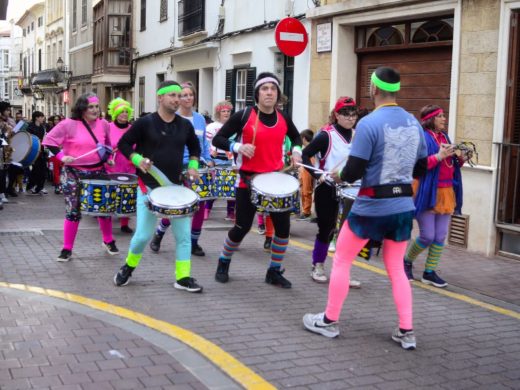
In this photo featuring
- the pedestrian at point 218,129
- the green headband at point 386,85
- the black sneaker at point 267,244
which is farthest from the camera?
the pedestrian at point 218,129

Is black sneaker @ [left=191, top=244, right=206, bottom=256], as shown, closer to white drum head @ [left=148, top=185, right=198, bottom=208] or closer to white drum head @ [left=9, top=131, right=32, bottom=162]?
white drum head @ [left=148, top=185, right=198, bottom=208]

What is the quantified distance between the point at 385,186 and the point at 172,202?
198 centimetres

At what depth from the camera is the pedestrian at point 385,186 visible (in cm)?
495

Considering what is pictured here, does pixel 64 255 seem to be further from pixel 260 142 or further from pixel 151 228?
pixel 260 142

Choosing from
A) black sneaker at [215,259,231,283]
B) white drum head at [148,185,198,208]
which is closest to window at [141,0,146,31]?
black sneaker at [215,259,231,283]

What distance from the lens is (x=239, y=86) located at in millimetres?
17016

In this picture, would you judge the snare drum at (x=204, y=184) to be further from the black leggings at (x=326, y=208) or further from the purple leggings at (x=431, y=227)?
the purple leggings at (x=431, y=227)

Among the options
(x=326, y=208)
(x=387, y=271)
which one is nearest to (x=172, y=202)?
(x=326, y=208)

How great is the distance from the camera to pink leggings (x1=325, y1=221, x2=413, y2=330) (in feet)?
16.9

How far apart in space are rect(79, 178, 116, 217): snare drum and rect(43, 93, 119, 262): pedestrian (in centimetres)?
14

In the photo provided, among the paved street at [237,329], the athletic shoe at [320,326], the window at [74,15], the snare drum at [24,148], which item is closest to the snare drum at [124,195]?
the paved street at [237,329]

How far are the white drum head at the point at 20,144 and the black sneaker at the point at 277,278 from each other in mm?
8294

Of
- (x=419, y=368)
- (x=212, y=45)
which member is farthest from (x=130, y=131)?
(x=212, y=45)

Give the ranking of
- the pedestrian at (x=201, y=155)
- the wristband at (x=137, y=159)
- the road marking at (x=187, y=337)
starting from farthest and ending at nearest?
the pedestrian at (x=201, y=155)
the wristband at (x=137, y=159)
the road marking at (x=187, y=337)
